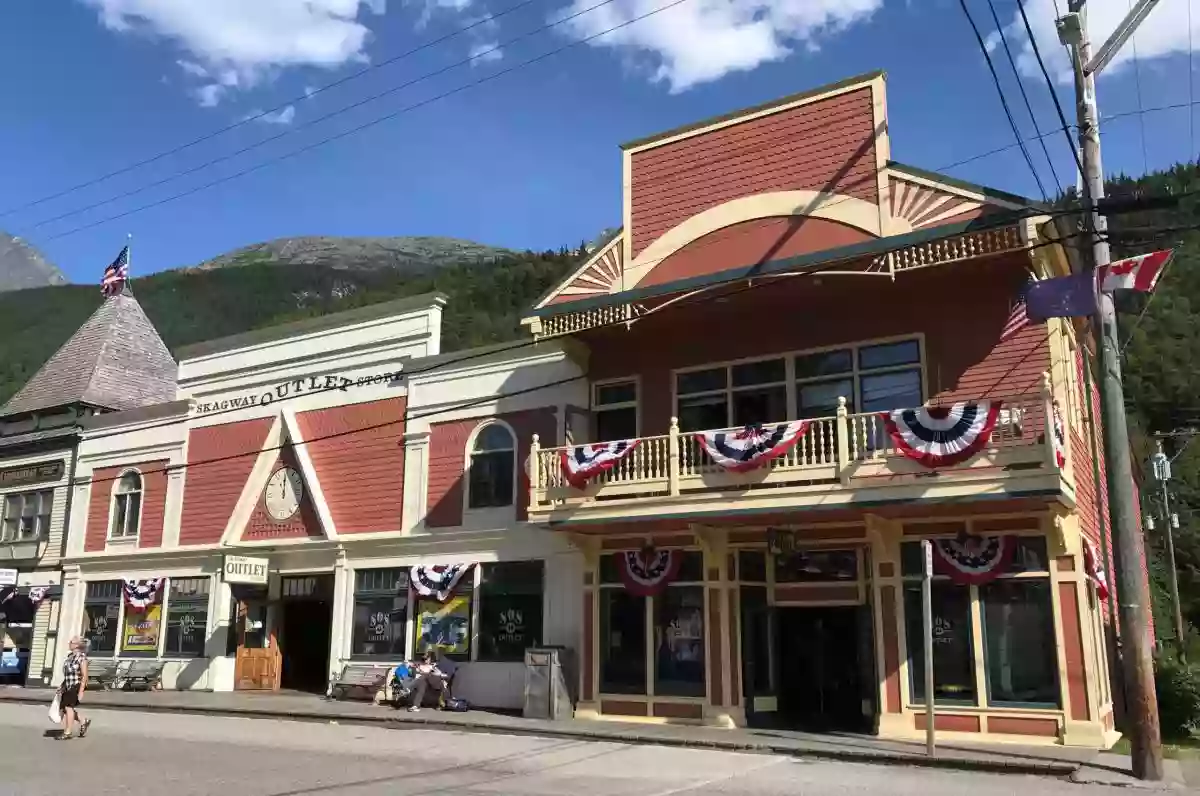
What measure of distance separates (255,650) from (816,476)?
15620mm

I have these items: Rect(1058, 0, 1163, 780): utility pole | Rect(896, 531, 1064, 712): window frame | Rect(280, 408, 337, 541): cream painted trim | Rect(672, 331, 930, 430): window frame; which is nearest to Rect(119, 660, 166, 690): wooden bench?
Rect(280, 408, 337, 541): cream painted trim

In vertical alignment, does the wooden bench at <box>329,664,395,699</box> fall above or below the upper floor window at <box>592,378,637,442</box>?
below

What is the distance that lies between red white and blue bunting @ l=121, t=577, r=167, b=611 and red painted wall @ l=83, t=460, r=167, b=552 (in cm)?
103

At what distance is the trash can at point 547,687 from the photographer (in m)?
18.3

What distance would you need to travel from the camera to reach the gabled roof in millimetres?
30734

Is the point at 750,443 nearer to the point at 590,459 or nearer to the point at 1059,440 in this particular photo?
the point at 590,459

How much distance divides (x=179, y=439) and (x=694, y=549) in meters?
16.2

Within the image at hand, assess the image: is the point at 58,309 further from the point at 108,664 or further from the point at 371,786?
the point at 371,786

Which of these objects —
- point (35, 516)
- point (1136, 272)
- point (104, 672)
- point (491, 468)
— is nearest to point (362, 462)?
point (491, 468)

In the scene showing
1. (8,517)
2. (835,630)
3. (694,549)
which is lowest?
(835,630)

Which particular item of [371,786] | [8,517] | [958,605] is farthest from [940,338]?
[8,517]

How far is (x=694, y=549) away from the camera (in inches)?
706

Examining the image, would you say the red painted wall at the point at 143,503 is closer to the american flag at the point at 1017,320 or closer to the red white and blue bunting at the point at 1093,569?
the american flag at the point at 1017,320

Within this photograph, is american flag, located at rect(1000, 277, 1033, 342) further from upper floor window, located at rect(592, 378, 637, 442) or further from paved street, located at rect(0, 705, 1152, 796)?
upper floor window, located at rect(592, 378, 637, 442)
